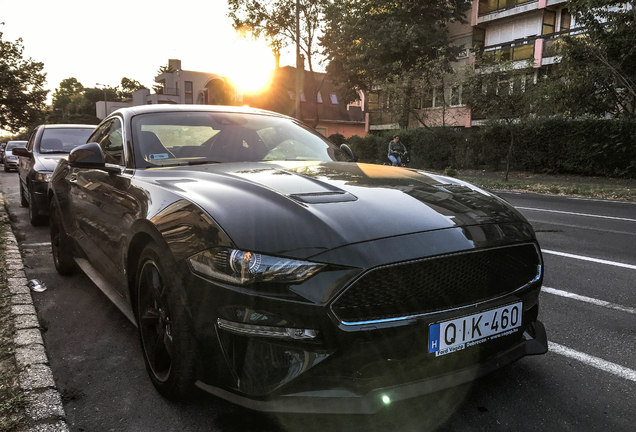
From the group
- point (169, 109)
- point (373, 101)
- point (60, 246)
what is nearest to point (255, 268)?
point (169, 109)

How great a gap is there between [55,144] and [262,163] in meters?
6.90

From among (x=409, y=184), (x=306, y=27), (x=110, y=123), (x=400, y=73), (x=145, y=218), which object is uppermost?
(x=306, y=27)

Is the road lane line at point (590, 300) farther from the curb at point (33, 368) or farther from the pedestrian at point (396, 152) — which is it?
the pedestrian at point (396, 152)

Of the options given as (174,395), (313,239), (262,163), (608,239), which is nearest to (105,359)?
(174,395)

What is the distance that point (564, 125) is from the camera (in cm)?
2052

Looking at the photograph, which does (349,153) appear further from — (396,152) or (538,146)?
(538,146)

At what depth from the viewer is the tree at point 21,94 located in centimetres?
3822

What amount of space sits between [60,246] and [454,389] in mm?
3844

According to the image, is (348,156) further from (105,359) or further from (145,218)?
(105,359)

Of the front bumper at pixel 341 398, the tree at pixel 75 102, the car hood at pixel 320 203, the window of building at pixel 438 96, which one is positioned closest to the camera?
the front bumper at pixel 341 398

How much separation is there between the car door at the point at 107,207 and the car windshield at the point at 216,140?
0.20 metres

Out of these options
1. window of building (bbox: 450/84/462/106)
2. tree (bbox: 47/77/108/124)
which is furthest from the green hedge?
tree (bbox: 47/77/108/124)

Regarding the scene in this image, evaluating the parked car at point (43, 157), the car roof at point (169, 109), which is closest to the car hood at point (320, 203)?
the car roof at point (169, 109)

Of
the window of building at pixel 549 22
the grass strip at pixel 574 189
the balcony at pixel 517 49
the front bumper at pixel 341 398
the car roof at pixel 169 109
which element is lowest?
the grass strip at pixel 574 189
